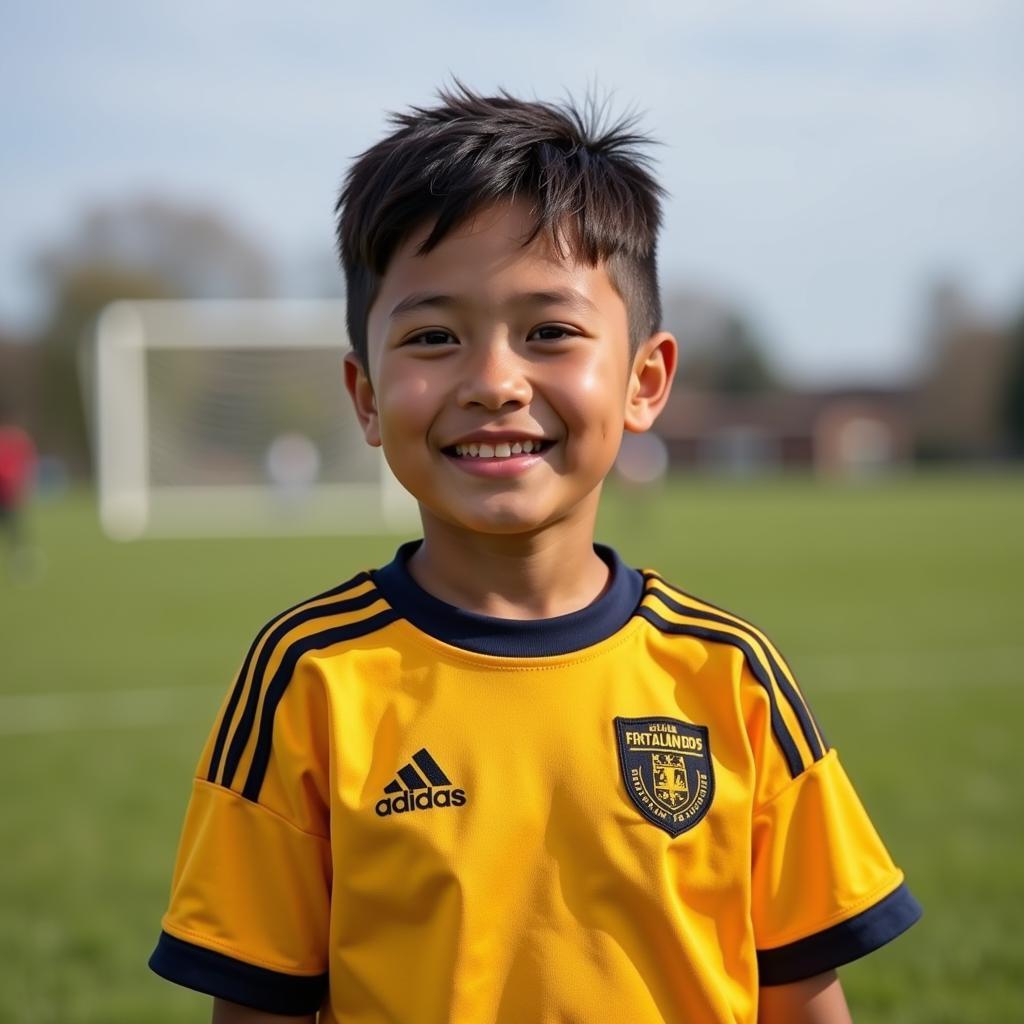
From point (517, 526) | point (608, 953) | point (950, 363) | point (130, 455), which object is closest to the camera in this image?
point (608, 953)

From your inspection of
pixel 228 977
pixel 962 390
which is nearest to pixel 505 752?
pixel 228 977

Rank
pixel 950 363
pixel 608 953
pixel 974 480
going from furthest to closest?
1. pixel 950 363
2. pixel 974 480
3. pixel 608 953

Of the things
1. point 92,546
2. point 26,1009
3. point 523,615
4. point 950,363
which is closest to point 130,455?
point 92,546

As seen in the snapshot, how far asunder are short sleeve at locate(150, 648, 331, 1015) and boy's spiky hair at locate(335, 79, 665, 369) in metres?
0.54

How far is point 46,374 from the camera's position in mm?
57188

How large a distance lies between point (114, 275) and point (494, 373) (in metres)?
59.0

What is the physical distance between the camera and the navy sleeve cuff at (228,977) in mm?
1636

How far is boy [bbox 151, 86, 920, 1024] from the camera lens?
1606 millimetres

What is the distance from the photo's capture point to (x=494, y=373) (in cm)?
165

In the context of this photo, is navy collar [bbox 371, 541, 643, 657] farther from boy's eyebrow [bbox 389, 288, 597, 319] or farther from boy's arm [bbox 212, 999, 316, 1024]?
boy's arm [bbox 212, 999, 316, 1024]

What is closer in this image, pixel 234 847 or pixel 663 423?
pixel 234 847

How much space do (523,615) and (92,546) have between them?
21.7 meters

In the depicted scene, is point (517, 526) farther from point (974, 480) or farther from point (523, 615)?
point (974, 480)

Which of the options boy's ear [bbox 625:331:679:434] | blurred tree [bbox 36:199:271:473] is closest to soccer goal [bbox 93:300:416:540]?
boy's ear [bbox 625:331:679:434]
